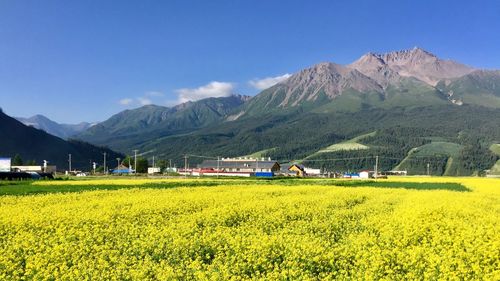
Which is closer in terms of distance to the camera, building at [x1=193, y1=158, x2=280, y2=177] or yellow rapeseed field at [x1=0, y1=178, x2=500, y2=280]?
yellow rapeseed field at [x1=0, y1=178, x2=500, y2=280]

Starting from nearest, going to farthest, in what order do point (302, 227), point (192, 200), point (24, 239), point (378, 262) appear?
point (378, 262)
point (24, 239)
point (302, 227)
point (192, 200)

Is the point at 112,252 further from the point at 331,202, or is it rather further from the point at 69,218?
the point at 331,202

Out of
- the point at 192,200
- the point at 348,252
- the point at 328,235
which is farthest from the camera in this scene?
the point at 192,200

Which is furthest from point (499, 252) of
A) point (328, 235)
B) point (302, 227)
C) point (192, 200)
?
point (192, 200)

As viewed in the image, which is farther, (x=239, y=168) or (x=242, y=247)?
(x=239, y=168)

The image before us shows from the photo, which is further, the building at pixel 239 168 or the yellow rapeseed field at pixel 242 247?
the building at pixel 239 168

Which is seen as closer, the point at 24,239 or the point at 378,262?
the point at 378,262

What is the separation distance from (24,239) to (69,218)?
421 cm

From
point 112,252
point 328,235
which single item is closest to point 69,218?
point 112,252

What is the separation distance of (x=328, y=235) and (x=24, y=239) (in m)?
10.6

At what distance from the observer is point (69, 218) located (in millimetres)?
19672

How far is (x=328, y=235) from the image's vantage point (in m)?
16.8

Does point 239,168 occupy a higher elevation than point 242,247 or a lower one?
lower

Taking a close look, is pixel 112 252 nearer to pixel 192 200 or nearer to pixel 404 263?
pixel 404 263
